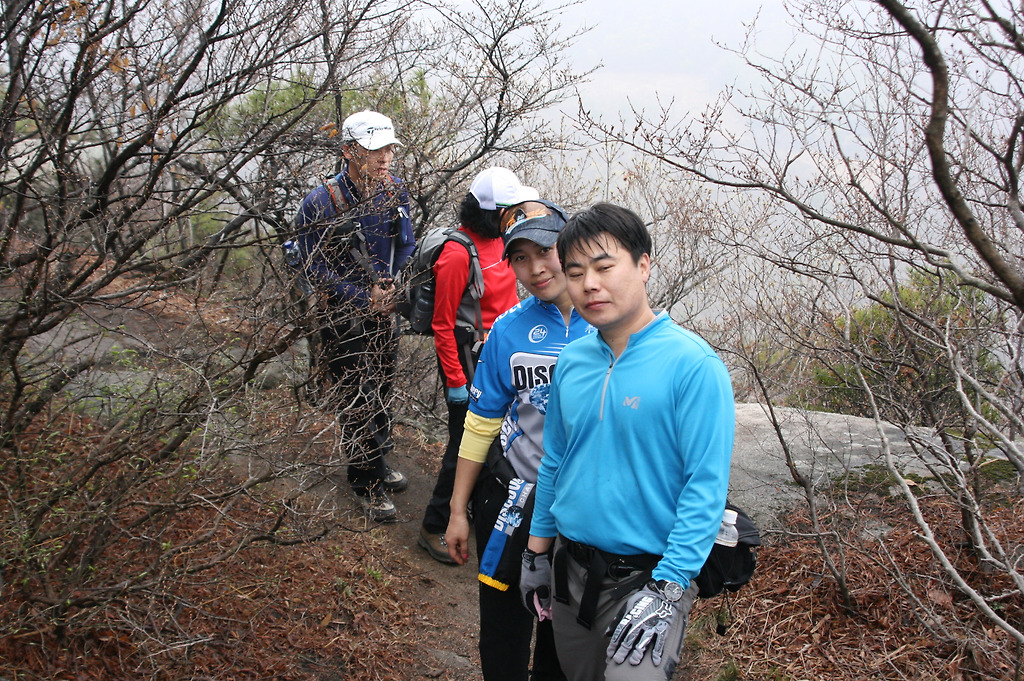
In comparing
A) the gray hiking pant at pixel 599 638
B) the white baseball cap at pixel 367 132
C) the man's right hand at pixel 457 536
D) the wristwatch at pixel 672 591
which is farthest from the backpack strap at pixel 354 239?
the wristwatch at pixel 672 591

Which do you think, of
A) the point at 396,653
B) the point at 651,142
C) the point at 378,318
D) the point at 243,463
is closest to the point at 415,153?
the point at 378,318

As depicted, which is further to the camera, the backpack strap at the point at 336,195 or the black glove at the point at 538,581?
the backpack strap at the point at 336,195

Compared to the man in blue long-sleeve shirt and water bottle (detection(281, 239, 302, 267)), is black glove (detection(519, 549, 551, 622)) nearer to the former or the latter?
the man in blue long-sleeve shirt

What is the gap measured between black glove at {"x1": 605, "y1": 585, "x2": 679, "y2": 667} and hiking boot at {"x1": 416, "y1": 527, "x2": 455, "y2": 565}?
306 centimetres

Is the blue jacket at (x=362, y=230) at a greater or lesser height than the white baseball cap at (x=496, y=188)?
lesser

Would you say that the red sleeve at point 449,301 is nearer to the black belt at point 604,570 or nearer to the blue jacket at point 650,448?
the blue jacket at point 650,448

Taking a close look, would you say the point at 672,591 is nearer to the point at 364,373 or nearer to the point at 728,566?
the point at 728,566

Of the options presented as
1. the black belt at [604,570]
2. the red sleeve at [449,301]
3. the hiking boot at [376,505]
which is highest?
the red sleeve at [449,301]

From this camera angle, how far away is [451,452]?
187 inches

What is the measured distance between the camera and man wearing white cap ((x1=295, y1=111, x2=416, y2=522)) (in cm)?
425

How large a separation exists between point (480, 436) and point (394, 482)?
302cm

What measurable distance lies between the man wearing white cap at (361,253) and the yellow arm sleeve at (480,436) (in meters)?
1.29

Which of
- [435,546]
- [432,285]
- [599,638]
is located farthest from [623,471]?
[435,546]

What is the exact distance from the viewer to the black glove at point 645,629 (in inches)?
78.7
